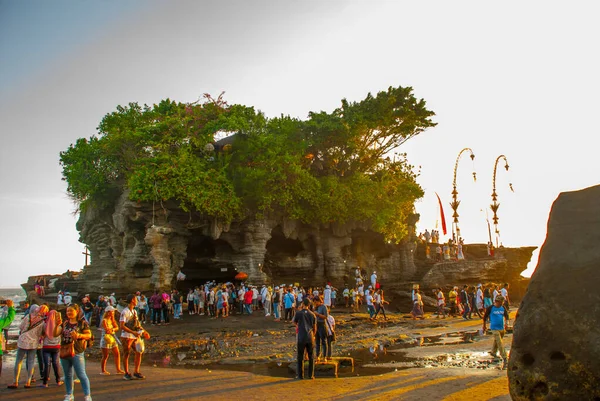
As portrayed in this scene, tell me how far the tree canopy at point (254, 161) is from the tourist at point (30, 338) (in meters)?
17.3

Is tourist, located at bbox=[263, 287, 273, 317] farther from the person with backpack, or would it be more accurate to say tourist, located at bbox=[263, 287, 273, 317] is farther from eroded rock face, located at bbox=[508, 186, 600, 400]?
eroded rock face, located at bbox=[508, 186, 600, 400]

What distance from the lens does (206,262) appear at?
3303cm

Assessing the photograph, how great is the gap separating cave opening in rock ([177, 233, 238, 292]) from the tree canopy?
3657mm

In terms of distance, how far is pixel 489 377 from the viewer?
9219 millimetres

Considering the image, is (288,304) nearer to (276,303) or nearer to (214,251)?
(276,303)

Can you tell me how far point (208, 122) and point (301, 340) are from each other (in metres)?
21.9

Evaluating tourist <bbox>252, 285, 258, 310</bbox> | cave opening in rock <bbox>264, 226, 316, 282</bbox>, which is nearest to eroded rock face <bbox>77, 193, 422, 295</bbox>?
cave opening in rock <bbox>264, 226, 316, 282</bbox>

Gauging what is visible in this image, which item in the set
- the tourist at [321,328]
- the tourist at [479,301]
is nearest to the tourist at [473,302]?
the tourist at [479,301]

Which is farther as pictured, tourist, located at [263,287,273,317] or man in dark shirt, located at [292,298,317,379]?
tourist, located at [263,287,273,317]

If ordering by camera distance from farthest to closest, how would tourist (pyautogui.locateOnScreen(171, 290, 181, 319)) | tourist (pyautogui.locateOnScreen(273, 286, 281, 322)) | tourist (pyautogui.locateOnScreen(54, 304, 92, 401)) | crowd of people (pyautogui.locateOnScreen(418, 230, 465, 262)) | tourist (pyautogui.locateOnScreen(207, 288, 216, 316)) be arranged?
crowd of people (pyautogui.locateOnScreen(418, 230, 465, 262))
tourist (pyautogui.locateOnScreen(207, 288, 216, 316))
tourist (pyautogui.locateOnScreen(171, 290, 181, 319))
tourist (pyautogui.locateOnScreen(273, 286, 281, 322))
tourist (pyautogui.locateOnScreen(54, 304, 92, 401))

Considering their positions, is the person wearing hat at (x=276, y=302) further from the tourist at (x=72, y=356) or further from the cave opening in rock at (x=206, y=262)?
the tourist at (x=72, y=356)

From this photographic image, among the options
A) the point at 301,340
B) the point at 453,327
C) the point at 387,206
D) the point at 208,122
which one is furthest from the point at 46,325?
the point at 387,206

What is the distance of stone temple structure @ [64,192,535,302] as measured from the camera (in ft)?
92.6

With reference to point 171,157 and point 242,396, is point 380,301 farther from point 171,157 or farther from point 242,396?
point 242,396
